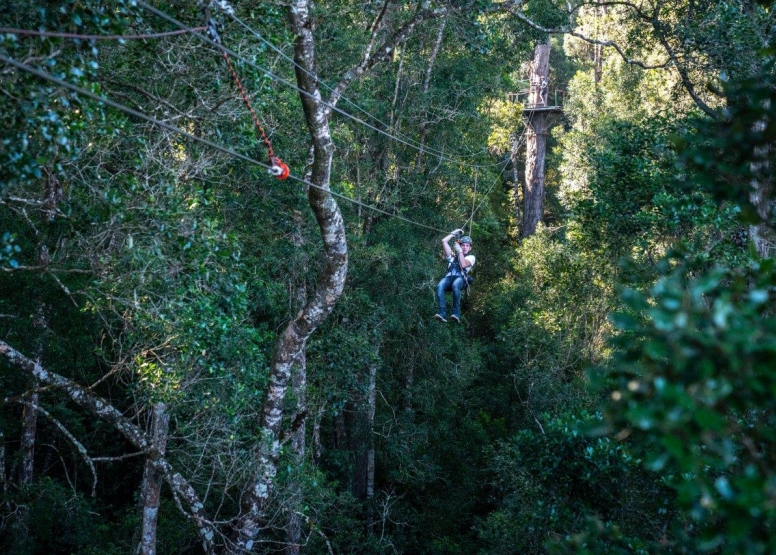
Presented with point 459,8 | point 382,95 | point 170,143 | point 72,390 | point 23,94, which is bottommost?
point 72,390

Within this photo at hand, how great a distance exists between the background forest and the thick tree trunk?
1.4 inches

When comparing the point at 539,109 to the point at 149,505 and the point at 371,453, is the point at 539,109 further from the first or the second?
the point at 149,505

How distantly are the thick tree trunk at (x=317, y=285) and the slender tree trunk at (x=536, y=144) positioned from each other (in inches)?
528

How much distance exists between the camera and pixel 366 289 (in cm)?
1360

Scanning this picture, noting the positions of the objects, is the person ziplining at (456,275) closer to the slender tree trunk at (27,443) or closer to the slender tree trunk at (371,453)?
the slender tree trunk at (371,453)

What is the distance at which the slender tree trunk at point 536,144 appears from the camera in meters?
20.9

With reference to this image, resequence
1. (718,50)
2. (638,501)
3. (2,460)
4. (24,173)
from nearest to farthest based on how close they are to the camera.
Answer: (24,173) < (638,501) < (718,50) < (2,460)

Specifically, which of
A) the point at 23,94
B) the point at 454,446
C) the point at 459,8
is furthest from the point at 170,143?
the point at 454,446

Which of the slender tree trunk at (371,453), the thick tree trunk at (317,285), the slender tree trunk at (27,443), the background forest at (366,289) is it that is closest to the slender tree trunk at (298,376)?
the background forest at (366,289)

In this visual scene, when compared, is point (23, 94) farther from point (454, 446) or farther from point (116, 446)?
point (454, 446)

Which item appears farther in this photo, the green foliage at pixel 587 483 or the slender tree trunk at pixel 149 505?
the slender tree trunk at pixel 149 505

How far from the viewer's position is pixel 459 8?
8.39 metres

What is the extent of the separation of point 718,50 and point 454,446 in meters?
9.23

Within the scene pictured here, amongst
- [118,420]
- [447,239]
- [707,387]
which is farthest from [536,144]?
[707,387]
